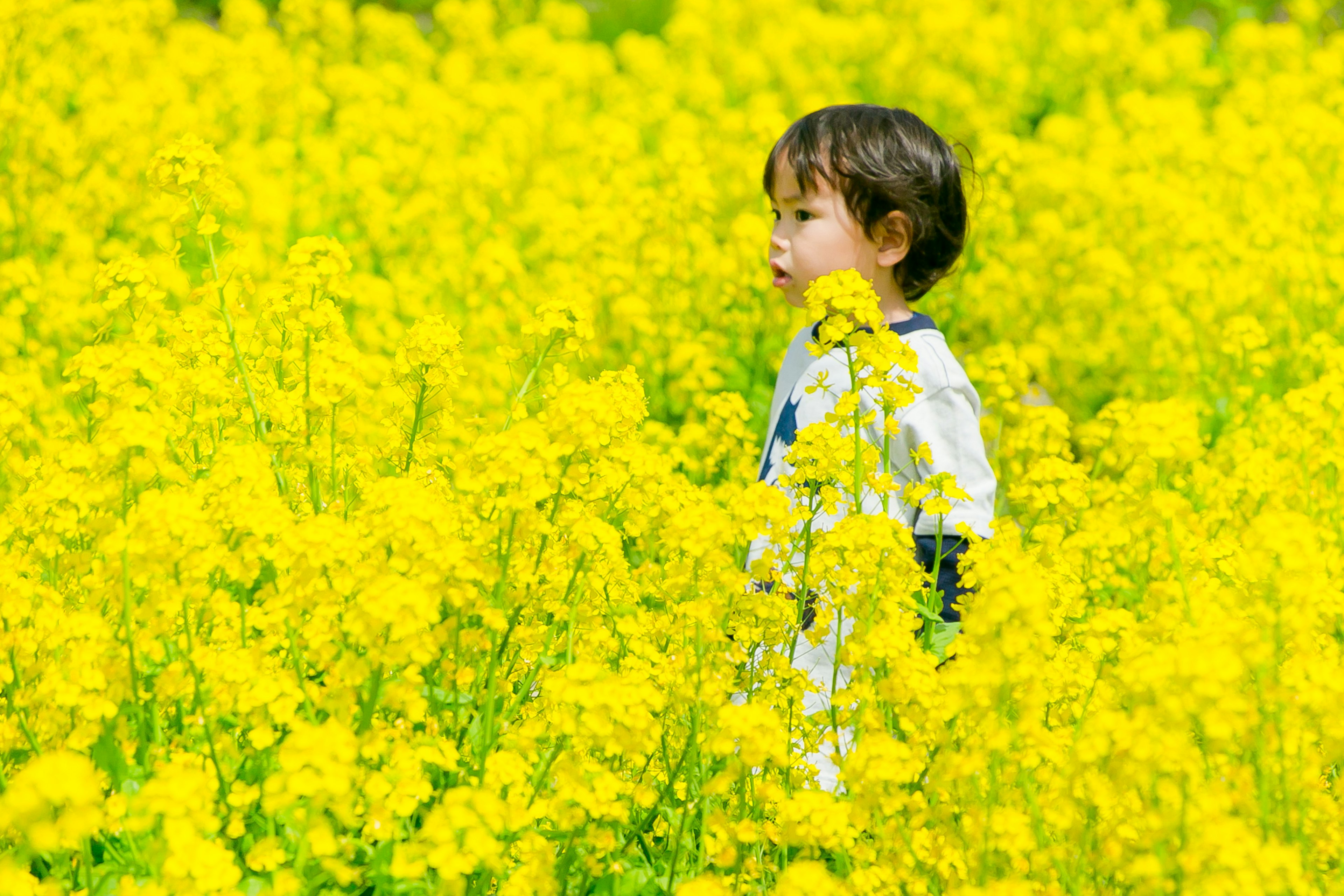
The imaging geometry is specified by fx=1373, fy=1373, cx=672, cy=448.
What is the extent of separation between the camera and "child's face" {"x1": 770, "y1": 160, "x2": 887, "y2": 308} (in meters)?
3.36

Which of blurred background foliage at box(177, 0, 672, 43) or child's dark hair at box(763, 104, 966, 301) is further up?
blurred background foliage at box(177, 0, 672, 43)

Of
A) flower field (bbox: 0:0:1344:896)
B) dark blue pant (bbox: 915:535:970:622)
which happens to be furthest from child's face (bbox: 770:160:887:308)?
dark blue pant (bbox: 915:535:970:622)

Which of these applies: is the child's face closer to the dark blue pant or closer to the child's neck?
the child's neck

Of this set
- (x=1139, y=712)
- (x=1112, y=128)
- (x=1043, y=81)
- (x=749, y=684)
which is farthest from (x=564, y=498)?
(x=1043, y=81)

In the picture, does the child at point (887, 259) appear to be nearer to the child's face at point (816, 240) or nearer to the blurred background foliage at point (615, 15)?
the child's face at point (816, 240)

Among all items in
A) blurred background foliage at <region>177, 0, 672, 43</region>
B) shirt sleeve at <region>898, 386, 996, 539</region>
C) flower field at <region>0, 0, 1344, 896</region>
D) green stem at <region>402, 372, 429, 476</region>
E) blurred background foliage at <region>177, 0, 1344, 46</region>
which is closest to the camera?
flower field at <region>0, 0, 1344, 896</region>

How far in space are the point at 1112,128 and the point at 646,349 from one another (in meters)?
3.12

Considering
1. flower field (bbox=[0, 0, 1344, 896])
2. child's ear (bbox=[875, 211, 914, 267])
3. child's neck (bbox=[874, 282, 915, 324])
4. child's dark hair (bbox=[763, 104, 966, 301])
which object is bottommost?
flower field (bbox=[0, 0, 1344, 896])

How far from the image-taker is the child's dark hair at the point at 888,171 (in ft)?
11.0

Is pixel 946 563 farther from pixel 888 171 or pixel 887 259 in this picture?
pixel 888 171

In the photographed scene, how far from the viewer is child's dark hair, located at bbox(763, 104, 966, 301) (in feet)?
11.0

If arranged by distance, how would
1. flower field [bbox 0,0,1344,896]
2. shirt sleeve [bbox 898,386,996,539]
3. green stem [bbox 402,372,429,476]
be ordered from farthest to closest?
shirt sleeve [bbox 898,386,996,539] < green stem [bbox 402,372,429,476] < flower field [bbox 0,0,1344,896]

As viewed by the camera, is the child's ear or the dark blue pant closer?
the dark blue pant

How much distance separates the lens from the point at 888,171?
11.0 feet
